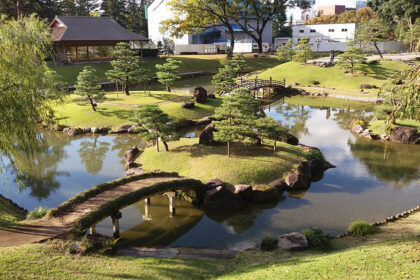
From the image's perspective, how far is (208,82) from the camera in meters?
59.9

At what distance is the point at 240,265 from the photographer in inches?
466

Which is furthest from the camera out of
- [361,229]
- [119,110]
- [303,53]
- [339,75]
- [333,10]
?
[333,10]

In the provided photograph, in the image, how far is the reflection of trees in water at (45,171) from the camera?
20.0 m

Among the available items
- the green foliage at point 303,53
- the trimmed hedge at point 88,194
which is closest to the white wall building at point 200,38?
the green foliage at point 303,53

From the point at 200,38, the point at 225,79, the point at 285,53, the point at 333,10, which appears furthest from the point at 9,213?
the point at 333,10

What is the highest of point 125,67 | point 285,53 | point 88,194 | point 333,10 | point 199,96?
point 333,10

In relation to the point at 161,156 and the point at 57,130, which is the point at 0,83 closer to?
the point at 161,156

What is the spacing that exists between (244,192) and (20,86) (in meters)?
11.7

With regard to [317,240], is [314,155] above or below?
above

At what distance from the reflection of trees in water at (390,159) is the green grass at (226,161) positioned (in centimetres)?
524

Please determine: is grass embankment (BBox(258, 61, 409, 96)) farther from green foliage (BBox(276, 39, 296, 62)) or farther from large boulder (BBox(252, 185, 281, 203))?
large boulder (BBox(252, 185, 281, 203))

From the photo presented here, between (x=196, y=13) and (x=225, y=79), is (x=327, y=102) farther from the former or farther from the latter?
(x=196, y=13)

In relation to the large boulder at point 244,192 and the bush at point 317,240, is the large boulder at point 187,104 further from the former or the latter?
the bush at point 317,240

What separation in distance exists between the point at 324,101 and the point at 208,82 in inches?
838
